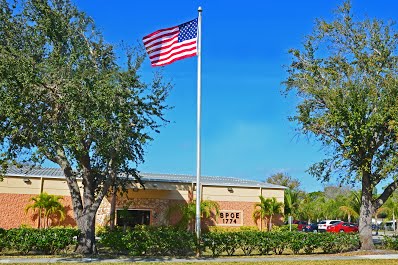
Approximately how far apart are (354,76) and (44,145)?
15033 mm

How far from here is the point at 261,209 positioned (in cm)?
3728

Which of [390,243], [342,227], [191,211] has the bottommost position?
[390,243]

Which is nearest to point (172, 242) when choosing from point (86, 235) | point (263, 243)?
point (86, 235)

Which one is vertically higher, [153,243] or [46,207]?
[46,207]

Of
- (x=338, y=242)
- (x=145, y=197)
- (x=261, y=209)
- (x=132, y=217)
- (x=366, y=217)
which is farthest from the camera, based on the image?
(x=261, y=209)

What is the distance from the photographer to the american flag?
20.4m

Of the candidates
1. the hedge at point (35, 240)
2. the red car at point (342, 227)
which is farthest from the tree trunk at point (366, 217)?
the red car at point (342, 227)

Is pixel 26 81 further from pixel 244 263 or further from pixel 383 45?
pixel 383 45

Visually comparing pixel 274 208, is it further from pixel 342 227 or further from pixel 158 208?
pixel 342 227

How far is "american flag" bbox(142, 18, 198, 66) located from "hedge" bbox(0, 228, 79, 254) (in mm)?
8209

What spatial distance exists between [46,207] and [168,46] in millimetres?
15862

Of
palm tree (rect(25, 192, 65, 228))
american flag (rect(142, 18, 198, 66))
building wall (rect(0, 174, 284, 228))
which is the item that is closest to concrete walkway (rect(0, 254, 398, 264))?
american flag (rect(142, 18, 198, 66))

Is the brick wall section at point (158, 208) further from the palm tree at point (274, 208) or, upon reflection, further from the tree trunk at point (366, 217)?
the tree trunk at point (366, 217)

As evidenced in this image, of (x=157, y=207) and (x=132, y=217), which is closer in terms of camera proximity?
(x=132, y=217)
